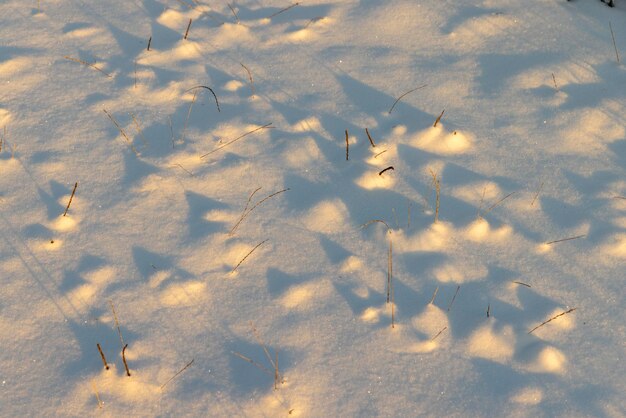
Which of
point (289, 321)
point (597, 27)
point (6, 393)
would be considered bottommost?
point (6, 393)

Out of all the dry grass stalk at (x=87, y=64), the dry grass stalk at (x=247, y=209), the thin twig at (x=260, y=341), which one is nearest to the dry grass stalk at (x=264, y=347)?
the thin twig at (x=260, y=341)

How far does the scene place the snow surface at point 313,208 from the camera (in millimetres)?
2670

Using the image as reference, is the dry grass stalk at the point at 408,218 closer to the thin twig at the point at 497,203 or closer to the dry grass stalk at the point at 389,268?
the dry grass stalk at the point at 389,268

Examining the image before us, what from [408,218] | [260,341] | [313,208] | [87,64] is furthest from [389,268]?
[87,64]

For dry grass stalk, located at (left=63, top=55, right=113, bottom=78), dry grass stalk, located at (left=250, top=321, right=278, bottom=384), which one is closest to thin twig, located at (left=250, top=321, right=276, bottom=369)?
dry grass stalk, located at (left=250, top=321, right=278, bottom=384)

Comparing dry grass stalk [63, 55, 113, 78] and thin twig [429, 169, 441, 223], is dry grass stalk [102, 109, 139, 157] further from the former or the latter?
thin twig [429, 169, 441, 223]

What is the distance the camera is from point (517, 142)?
11.5 feet

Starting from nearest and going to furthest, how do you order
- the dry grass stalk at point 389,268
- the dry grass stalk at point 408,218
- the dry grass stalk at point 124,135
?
1. the dry grass stalk at point 389,268
2. the dry grass stalk at point 408,218
3. the dry grass stalk at point 124,135

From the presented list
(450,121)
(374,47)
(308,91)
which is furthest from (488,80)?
(308,91)

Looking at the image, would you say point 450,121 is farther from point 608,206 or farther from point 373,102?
point 608,206

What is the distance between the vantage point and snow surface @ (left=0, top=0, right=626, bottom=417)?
2.67 meters

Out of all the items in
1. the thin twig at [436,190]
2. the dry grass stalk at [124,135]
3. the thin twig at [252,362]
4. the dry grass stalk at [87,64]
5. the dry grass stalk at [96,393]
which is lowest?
the dry grass stalk at [96,393]

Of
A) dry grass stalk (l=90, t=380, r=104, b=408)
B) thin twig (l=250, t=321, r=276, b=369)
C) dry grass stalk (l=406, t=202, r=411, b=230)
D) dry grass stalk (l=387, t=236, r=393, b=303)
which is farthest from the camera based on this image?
dry grass stalk (l=406, t=202, r=411, b=230)

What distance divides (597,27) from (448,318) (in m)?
2.25
